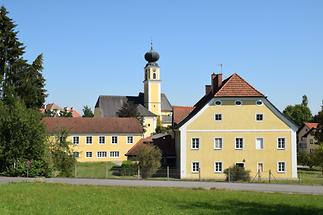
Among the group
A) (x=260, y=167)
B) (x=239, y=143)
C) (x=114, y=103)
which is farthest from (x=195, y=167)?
(x=114, y=103)

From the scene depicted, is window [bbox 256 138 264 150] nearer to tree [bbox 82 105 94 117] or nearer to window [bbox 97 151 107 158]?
window [bbox 97 151 107 158]

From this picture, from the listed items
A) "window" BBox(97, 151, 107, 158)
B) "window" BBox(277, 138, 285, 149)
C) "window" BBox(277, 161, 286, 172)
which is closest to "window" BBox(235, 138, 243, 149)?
"window" BBox(277, 138, 285, 149)

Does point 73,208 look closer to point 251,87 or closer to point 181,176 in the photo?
point 181,176

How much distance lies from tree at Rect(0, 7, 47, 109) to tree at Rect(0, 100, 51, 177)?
12.5 m

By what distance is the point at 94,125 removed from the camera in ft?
229

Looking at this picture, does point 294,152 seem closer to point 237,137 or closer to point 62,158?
point 237,137

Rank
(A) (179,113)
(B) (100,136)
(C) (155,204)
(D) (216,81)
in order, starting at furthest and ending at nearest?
1. (B) (100,136)
2. (A) (179,113)
3. (D) (216,81)
4. (C) (155,204)

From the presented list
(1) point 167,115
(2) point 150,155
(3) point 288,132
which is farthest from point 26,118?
(1) point 167,115

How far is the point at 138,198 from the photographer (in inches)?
848

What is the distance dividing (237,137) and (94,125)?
28.1 meters

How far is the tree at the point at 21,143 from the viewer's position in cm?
3706

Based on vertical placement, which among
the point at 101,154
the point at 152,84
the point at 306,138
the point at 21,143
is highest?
the point at 152,84

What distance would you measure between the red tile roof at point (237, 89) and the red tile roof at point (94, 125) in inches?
965

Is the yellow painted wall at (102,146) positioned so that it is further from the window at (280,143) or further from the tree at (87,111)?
the tree at (87,111)
